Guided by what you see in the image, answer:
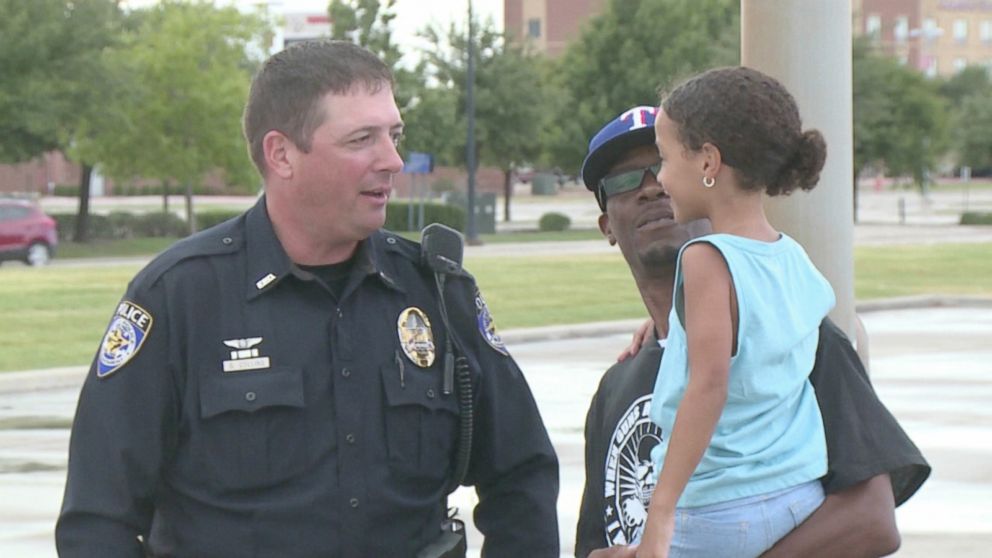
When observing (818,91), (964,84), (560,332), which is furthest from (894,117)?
(818,91)

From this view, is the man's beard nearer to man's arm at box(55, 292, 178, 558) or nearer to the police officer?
the police officer

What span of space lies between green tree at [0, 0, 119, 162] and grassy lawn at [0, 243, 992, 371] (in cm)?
967

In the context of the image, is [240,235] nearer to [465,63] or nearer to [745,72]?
[745,72]

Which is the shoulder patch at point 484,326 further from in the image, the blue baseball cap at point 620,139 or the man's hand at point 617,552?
the man's hand at point 617,552

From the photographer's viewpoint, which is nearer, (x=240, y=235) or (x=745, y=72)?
(x=745, y=72)

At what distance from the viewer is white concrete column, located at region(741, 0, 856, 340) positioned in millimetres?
4863

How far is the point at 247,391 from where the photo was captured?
315 centimetres

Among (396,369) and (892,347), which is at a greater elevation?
(396,369)

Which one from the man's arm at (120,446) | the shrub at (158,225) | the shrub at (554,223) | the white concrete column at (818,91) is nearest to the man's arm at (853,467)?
the man's arm at (120,446)

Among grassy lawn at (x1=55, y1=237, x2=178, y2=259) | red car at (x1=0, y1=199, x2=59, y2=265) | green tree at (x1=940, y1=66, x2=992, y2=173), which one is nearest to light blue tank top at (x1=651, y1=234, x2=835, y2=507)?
red car at (x1=0, y1=199, x2=59, y2=265)

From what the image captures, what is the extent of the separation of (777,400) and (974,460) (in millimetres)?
9120

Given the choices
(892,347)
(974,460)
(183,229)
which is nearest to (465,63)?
(183,229)

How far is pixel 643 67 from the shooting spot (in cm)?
5872

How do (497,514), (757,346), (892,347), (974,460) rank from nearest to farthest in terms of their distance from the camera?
(757,346) → (497,514) → (974,460) → (892,347)
